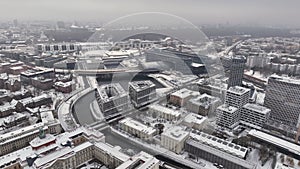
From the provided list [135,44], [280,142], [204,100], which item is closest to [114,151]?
[204,100]

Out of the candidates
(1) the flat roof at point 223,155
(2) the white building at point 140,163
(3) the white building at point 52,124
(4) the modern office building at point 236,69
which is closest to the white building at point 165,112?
(1) the flat roof at point 223,155

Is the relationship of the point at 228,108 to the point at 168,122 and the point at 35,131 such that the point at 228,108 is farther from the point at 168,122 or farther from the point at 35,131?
the point at 35,131

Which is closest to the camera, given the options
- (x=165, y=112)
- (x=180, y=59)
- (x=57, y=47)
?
(x=165, y=112)

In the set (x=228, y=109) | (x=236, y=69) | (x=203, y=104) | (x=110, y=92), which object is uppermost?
(x=236, y=69)

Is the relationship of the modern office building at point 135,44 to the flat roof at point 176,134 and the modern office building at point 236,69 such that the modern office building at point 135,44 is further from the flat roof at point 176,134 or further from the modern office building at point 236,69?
the flat roof at point 176,134

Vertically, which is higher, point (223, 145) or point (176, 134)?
point (176, 134)

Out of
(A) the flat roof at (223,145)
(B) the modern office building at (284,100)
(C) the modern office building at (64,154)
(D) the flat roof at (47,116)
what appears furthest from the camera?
(B) the modern office building at (284,100)

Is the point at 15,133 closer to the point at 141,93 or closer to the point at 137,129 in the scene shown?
the point at 137,129
